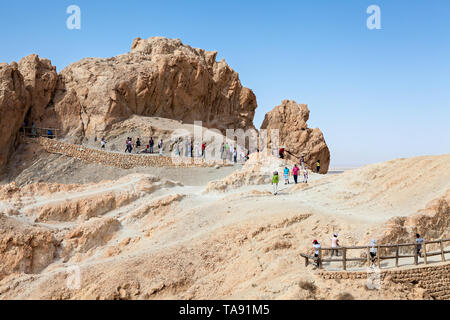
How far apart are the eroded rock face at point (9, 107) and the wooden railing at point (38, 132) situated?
2.07 ft

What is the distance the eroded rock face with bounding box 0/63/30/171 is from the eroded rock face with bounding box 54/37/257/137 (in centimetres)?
331

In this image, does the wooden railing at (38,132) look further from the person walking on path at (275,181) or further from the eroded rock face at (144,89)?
the person walking on path at (275,181)

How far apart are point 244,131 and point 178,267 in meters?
34.5

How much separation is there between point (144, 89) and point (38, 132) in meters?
9.03

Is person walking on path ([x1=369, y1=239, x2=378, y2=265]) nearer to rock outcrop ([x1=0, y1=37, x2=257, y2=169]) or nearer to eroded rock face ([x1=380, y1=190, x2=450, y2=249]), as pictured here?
eroded rock face ([x1=380, y1=190, x2=450, y2=249])

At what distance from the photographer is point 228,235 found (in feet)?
48.9

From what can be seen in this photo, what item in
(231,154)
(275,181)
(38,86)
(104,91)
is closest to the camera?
(275,181)

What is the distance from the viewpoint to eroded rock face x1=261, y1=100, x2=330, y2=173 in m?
43.6

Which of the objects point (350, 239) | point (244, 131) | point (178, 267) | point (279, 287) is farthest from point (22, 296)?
point (244, 131)

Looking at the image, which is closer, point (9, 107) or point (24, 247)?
point (24, 247)

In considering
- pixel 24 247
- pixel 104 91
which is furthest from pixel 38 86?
pixel 24 247

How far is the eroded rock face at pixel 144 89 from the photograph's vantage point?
33.8 metres

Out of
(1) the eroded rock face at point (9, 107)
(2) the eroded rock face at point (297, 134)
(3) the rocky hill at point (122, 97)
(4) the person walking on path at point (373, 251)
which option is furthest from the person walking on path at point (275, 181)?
(2) the eroded rock face at point (297, 134)

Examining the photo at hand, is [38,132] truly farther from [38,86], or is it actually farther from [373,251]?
[373,251]
